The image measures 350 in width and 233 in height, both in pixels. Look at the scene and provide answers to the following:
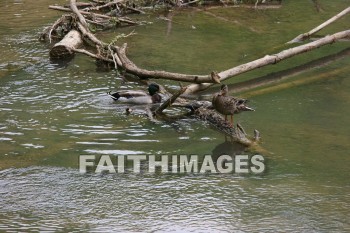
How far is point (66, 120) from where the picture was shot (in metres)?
9.22

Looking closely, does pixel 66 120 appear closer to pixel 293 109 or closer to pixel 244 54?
pixel 293 109

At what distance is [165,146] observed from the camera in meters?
8.32

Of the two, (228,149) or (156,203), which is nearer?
(156,203)

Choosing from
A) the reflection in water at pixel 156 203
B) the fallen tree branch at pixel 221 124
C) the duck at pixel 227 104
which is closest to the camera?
the reflection in water at pixel 156 203

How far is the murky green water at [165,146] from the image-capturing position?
646 cm

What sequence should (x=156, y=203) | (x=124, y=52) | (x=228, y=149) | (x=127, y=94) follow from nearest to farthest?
(x=156, y=203) → (x=228, y=149) → (x=127, y=94) → (x=124, y=52)

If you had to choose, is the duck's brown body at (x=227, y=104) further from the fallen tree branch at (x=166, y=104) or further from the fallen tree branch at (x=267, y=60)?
the fallen tree branch at (x=267, y=60)

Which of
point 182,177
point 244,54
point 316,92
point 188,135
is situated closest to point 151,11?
point 244,54

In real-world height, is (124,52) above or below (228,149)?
above

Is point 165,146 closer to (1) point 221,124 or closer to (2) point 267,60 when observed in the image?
(1) point 221,124

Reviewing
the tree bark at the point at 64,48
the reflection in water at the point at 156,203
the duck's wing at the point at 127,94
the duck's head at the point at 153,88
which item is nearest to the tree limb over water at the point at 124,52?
the tree bark at the point at 64,48

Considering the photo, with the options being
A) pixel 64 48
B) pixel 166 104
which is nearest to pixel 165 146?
pixel 166 104

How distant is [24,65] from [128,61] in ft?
6.77

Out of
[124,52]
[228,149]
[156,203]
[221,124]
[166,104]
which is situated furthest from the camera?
[124,52]
